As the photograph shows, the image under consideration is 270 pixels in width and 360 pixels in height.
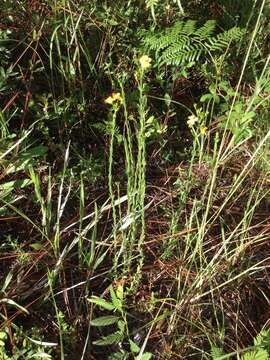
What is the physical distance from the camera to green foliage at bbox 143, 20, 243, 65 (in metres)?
2.06

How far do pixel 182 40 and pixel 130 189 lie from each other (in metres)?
0.80

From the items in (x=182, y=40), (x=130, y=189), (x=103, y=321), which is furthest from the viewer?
(x=182, y=40)

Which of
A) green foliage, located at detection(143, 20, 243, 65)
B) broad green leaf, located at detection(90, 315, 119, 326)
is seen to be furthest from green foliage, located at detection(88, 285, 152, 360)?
green foliage, located at detection(143, 20, 243, 65)

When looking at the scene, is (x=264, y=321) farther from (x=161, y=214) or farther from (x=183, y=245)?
(x=161, y=214)

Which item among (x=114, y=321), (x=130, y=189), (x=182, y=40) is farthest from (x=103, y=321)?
(x=182, y=40)

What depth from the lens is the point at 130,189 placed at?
1593 mm

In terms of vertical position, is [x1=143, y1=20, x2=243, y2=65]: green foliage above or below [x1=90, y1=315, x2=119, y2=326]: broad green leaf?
above

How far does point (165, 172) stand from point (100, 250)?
1.56ft

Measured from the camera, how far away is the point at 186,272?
1.71m

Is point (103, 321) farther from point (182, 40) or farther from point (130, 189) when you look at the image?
point (182, 40)

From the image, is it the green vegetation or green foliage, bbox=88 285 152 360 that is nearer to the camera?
green foliage, bbox=88 285 152 360

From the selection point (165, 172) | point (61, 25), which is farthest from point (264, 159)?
point (61, 25)

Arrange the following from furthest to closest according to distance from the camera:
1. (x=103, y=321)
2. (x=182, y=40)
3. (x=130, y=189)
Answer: (x=182, y=40)
(x=130, y=189)
(x=103, y=321)

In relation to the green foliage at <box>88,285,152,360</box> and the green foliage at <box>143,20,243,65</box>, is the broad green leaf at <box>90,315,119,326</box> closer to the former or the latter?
the green foliage at <box>88,285,152,360</box>
